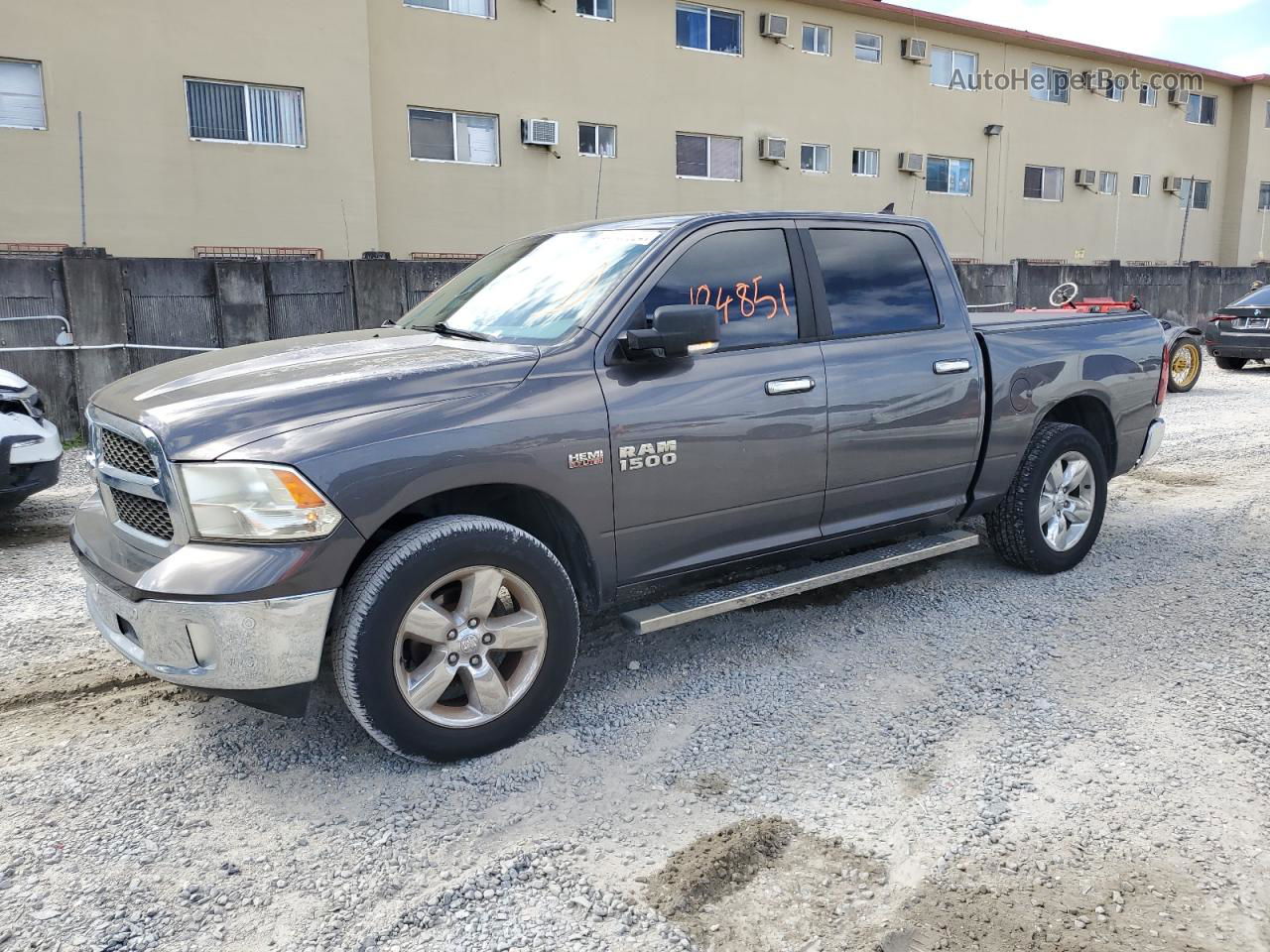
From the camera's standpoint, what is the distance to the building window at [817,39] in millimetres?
21953

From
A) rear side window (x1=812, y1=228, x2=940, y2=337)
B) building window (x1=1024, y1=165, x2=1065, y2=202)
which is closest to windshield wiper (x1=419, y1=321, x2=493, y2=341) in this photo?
rear side window (x1=812, y1=228, x2=940, y2=337)

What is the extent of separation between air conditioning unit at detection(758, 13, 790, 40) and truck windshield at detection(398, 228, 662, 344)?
1870 centimetres

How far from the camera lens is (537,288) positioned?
13.4ft

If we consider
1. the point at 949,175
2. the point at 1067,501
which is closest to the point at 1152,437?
the point at 1067,501

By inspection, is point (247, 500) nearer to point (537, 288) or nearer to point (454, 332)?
point (454, 332)

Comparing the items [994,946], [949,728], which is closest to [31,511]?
[949,728]

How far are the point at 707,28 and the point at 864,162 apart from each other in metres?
5.36

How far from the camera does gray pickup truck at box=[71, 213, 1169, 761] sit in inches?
117

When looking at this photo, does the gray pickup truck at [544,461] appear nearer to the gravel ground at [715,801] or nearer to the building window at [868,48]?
the gravel ground at [715,801]

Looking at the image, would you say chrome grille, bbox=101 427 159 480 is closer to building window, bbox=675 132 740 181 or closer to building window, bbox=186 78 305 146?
building window, bbox=186 78 305 146

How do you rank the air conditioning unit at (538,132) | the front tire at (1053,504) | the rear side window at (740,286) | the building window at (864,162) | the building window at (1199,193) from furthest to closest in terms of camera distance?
1. the building window at (1199,193)
2. the building window at (864,162)
3. the air conditioning unit at (538,132)
4. the front tire at (1053,504)
5. the rear side window at (740,286)

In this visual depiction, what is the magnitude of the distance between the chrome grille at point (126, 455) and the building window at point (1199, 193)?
1353 inches

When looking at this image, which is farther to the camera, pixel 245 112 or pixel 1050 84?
pixel 1050 84

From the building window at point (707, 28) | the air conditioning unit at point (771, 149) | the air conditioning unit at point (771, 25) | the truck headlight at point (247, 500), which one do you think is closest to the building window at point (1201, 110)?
the air conditioning unit at point (771, 25)
